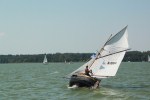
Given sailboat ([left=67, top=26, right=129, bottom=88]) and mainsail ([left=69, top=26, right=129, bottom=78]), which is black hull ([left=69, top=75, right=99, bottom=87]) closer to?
sailboat ([left=67, top=26, right=129, bottom=88])

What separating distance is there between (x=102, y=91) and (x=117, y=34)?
5.61 metres

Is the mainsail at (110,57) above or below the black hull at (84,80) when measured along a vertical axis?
above

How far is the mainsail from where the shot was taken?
3950 centimetres

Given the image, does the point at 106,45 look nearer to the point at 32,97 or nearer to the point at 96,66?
the point at 96,66

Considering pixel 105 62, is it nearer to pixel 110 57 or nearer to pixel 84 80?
pixel 110 57

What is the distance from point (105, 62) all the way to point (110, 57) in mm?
663

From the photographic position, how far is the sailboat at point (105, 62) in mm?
39219

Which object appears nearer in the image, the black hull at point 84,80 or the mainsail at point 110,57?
the black hull at point 84,80

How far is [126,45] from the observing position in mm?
39312

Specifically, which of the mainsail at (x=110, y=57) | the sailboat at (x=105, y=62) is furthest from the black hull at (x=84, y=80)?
the mainsail at (x=110, y=57)

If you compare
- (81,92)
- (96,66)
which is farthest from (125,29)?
(81,92)

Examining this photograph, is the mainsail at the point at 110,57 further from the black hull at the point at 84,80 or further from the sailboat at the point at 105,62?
the black hull at the point at 84,80

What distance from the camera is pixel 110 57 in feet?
131

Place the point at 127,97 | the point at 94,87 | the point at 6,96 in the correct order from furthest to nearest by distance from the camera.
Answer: the point at 94,87 < the point at 6,96 < the point at 127,97
